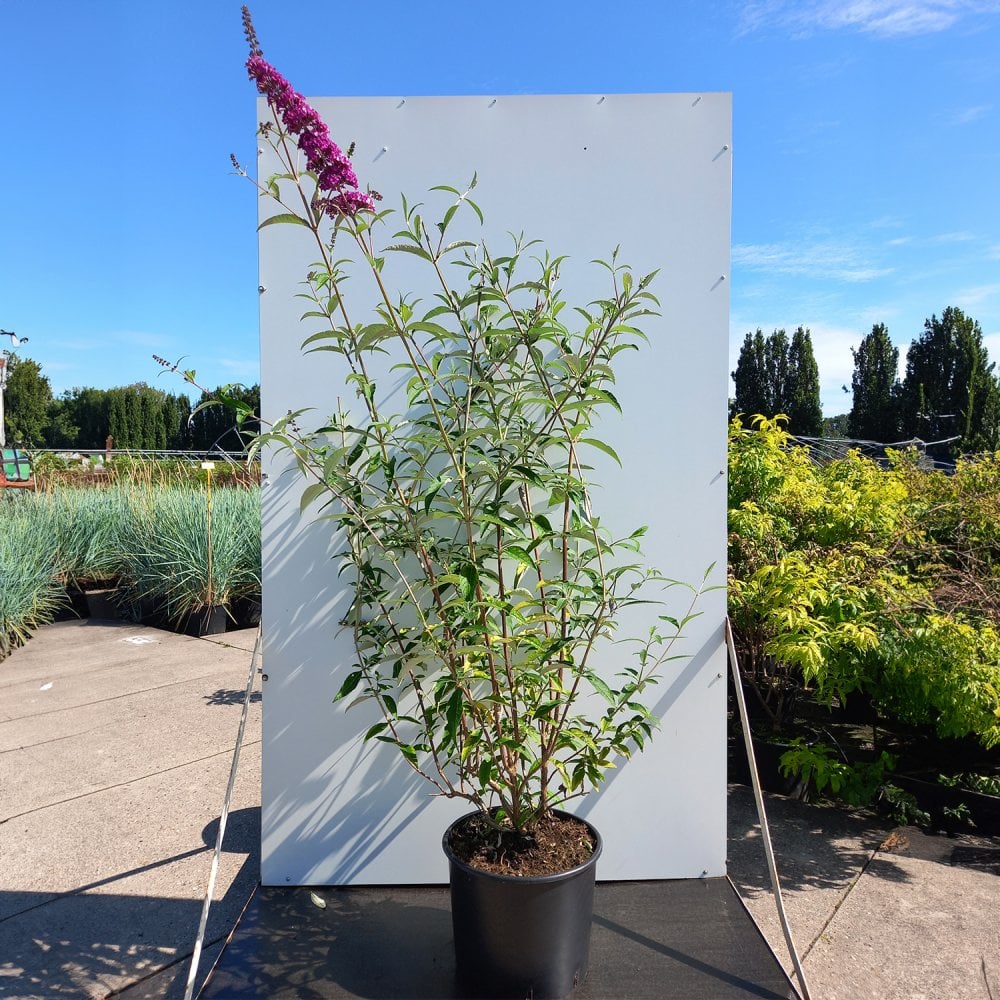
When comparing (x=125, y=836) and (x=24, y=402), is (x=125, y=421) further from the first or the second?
(x=125, y=836)

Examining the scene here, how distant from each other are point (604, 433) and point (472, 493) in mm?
550

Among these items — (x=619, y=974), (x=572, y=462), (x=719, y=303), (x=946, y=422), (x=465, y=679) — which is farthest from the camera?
(x=946, y=422)

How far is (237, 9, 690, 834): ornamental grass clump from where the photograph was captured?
168cm

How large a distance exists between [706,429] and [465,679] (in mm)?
1095

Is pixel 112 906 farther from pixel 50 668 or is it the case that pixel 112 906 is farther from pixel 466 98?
pixel 50 668

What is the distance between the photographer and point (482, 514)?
1854mm

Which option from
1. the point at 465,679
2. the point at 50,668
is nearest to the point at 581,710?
the point at 465,679

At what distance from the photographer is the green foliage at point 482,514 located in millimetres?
1730

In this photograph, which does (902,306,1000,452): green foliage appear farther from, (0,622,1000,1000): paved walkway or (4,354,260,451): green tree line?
(4,354,260,451): green tree line

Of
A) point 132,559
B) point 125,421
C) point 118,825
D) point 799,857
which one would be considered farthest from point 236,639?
point 125,421

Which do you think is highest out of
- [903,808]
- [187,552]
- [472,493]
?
[472,493]

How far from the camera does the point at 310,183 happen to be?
223 cm

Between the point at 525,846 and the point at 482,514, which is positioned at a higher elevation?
the point at 482,514

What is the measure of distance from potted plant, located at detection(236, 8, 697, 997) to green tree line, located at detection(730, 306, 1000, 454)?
20.2 m
